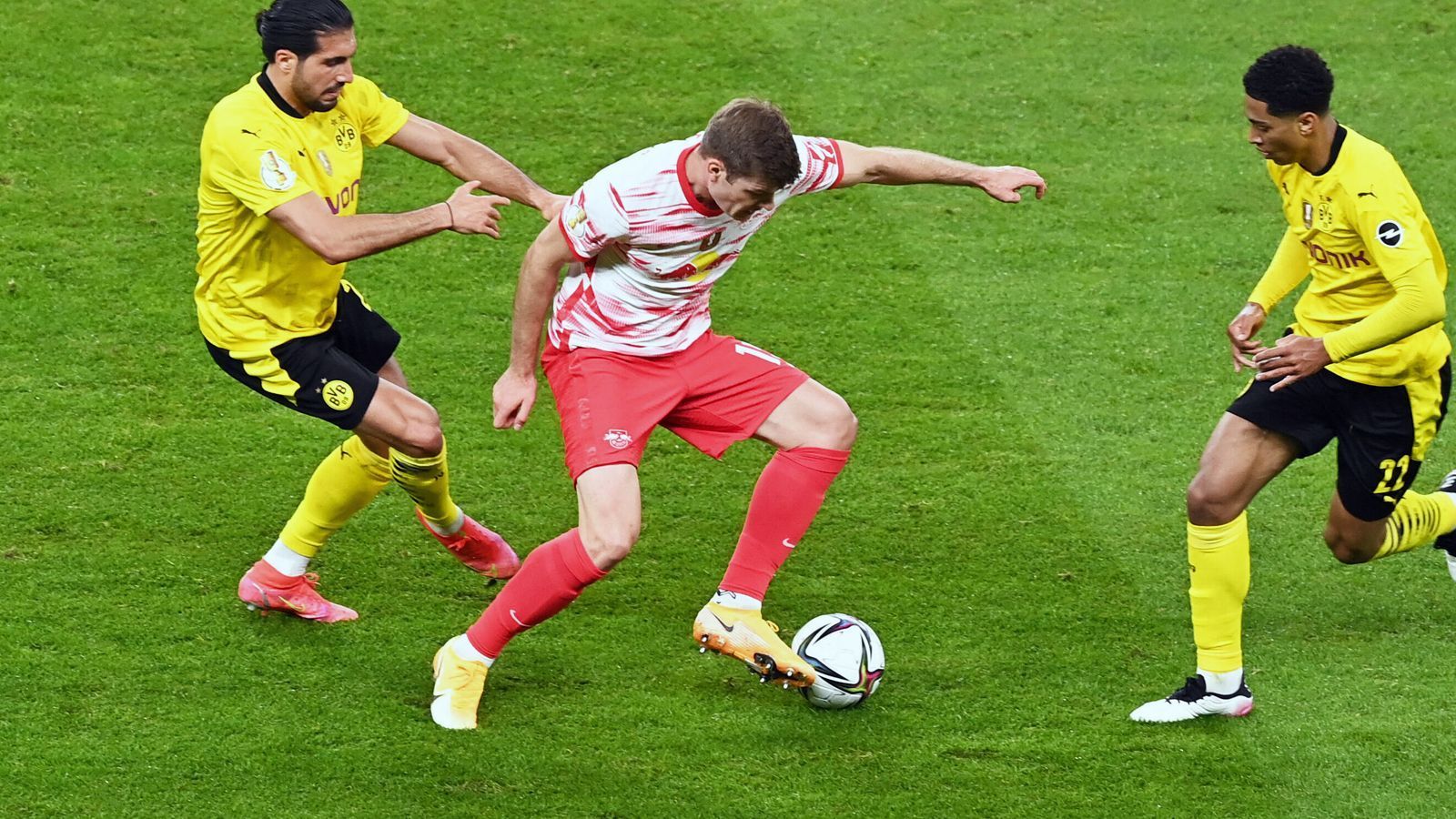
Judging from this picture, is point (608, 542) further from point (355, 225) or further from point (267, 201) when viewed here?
point (267, 201)

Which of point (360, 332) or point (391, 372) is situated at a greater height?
point (360, 332)

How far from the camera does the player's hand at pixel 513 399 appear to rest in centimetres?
503

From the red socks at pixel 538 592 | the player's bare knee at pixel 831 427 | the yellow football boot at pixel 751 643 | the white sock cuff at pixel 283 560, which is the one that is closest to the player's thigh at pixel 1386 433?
the player's bare knee at pixel 831 427

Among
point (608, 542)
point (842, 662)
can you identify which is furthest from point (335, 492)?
point (842, 662)

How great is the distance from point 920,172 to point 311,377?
6.73 feet

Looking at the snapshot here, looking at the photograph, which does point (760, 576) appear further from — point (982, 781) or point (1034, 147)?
point (1034, 147)

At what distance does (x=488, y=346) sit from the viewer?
7.46m

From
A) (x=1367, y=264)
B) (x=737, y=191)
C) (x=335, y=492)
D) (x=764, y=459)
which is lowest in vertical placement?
(x=764, y=459)

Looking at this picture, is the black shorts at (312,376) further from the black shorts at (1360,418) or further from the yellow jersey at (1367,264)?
the yellow jersey at (1367,264)

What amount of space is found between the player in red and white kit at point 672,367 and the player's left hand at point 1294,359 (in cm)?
87

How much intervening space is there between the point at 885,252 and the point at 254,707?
410cm

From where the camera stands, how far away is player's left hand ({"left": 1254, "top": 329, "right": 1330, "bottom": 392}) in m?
4.88

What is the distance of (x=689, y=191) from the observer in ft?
16.2

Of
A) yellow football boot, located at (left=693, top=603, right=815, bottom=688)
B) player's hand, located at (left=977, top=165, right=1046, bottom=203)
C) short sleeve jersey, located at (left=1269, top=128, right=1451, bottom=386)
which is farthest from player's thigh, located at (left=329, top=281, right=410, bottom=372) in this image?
short sleeve jersey, located at (left=1269, top=128, right=1451, bottom=386)
